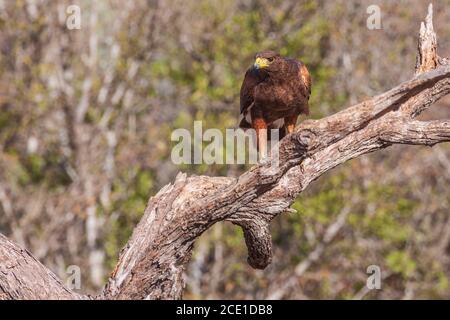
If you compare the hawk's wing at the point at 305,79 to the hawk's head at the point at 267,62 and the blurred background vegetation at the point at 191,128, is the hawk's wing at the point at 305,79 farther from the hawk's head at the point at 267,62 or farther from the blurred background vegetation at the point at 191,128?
the blurred background vegetation at the point at 191,128

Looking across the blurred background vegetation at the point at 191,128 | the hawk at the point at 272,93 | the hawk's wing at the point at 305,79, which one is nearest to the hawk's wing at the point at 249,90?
the hawk at the point at 272,93

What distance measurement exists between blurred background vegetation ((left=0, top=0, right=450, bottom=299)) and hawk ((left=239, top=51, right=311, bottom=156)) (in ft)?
18.2

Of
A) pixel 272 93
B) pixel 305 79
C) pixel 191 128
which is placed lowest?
pixel 272 93

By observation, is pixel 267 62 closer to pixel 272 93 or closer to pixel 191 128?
pixel 272 93

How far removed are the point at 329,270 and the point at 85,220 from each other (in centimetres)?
396

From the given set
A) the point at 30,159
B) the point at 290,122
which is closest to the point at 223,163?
the point at 30,159

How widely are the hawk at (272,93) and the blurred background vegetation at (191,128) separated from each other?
5546 mm

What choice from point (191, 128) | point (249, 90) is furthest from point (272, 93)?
point (191, 128)

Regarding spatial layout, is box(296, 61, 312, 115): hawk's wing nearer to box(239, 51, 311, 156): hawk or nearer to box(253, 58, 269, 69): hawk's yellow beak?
box(239, 51, 311, 156): hawk

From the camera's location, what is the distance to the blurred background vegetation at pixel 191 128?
1194 cm

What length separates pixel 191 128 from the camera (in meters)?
11.9

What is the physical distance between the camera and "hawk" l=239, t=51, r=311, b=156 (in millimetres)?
5680

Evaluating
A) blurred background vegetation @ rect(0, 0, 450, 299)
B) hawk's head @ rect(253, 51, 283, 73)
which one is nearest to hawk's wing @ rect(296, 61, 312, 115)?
hawk's head @ rect(253, 51, 283, 73)

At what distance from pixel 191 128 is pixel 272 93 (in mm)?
6235
